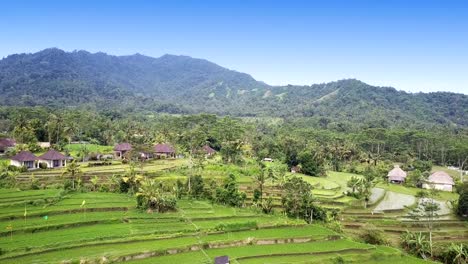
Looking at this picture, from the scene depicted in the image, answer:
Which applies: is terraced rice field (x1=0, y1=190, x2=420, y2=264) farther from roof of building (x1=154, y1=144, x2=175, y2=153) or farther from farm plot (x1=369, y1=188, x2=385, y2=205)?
roof of building (x1=154, y1=144, x2=175, y2=153)

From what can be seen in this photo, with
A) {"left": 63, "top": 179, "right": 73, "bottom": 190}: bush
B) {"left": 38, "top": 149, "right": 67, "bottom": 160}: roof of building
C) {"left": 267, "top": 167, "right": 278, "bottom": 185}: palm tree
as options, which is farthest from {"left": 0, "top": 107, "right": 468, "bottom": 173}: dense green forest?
{"left": 63, "top": 179, "right": 73, "bottom": 190}: bush

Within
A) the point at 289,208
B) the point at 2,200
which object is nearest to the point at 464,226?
the point at 289,208

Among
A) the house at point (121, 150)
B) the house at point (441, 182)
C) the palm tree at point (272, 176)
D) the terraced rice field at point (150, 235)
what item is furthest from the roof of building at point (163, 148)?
the house at point (441, 182)

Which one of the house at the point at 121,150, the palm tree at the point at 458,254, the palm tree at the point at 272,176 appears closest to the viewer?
the palm tree at the point at 458,254

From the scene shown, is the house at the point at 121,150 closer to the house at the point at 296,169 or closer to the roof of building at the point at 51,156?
the roof of building at the point at 51,156

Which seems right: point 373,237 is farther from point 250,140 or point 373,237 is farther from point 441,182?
point 250,140
